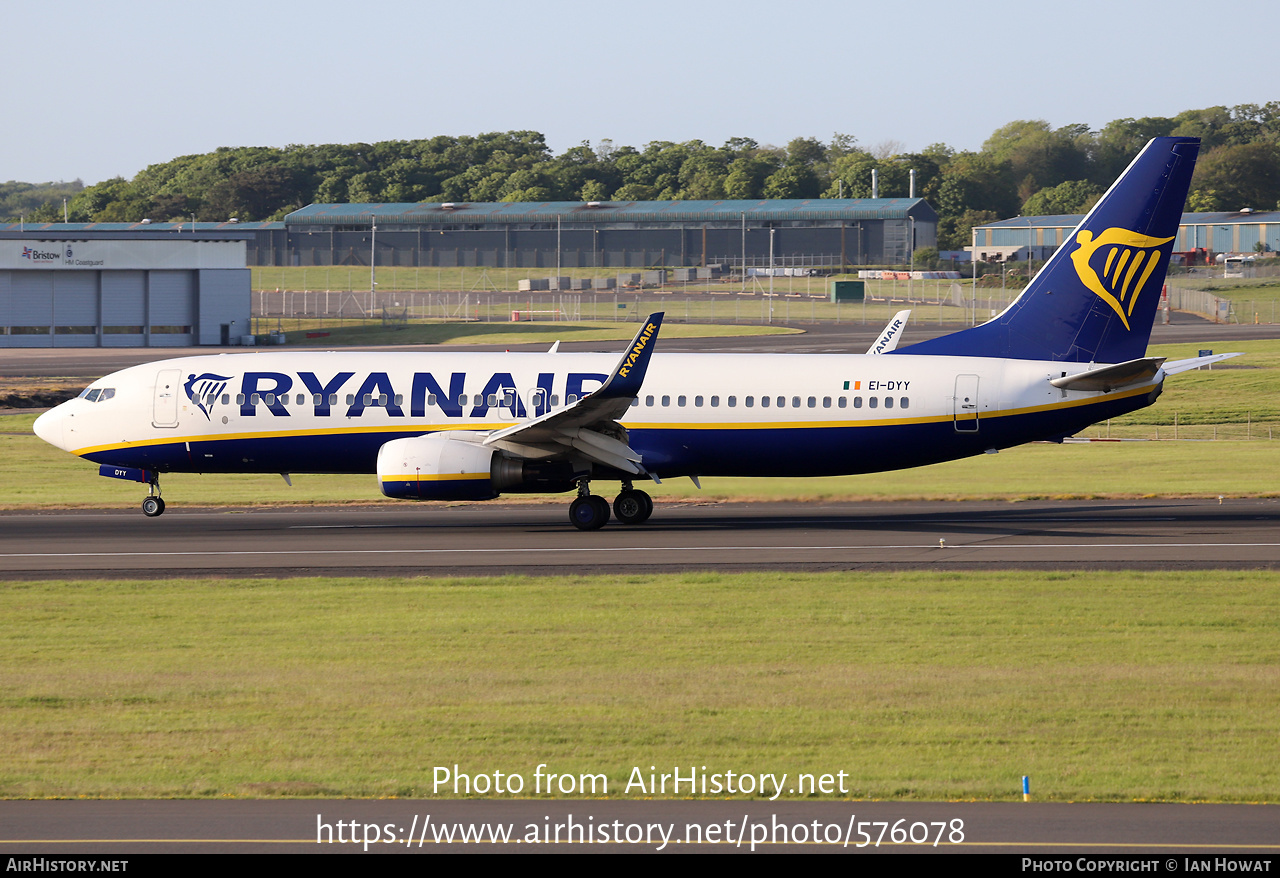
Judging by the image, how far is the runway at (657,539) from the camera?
27.6 meters

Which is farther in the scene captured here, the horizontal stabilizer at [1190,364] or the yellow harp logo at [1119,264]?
the yellow harp logo at [1119,264]

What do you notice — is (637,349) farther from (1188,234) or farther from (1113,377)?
(1188,234)

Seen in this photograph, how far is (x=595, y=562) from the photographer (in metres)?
28.0

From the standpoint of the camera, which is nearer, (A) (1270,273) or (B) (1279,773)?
(B) (1279,773)

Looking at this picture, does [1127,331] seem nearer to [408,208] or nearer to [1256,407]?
[1256,407]

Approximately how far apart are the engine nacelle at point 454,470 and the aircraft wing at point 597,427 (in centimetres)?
39

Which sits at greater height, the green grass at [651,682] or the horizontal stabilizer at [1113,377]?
the horizontal stabilizer at [1113,377]

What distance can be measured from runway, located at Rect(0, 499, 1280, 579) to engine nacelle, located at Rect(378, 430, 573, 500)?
1.14m

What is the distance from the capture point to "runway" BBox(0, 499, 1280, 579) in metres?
27.6

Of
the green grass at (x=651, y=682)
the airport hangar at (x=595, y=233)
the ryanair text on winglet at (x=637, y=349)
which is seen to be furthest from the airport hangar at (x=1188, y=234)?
the green grass at (x=651, y=682)

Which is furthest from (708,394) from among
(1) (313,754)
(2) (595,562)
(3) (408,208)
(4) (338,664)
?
(3) (408,208)

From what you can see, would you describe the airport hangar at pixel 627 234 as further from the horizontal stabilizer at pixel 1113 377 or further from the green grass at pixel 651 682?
the green grass at pixel 651 682

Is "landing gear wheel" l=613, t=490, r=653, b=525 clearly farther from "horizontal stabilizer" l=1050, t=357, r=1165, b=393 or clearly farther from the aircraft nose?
the aircraft nose

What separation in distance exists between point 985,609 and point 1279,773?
895 cm
